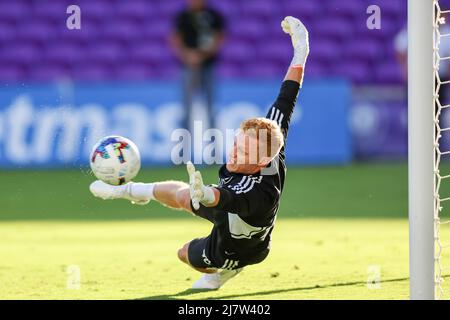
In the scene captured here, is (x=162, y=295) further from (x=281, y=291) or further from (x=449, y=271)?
(x=449, y=271)

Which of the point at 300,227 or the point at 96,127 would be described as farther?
the point at 96,127

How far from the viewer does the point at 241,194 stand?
507 centimetres

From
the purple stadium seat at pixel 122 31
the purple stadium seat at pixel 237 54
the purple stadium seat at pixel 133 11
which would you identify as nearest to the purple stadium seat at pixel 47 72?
the purple stadium seat at pixel 122 31

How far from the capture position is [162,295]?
5301mm

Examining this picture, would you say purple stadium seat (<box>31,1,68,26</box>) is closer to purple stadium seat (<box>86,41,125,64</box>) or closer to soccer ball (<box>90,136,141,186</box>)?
purple stadium seat (<box>86,41,125,64</box>)

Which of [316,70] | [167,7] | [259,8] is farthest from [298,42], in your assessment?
[167,7]

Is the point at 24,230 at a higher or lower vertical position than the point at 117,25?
lower

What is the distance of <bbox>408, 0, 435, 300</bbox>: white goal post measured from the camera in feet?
15.2

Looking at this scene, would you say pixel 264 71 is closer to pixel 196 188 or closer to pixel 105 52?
pixel 105 52

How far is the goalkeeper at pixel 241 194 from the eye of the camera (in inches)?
201

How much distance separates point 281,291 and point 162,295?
0.67 meters

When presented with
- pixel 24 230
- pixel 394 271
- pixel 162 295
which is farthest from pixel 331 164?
pixel 162 295

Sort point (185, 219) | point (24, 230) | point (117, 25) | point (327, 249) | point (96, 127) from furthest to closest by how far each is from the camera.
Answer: point (117, 25), point (96, 127), point (185, 219), point (24, 230), point (327, 249)

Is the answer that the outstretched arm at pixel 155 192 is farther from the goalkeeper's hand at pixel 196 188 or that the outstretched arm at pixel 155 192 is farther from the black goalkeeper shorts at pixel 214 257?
the goalkeeper's hand at pixel 196 188
